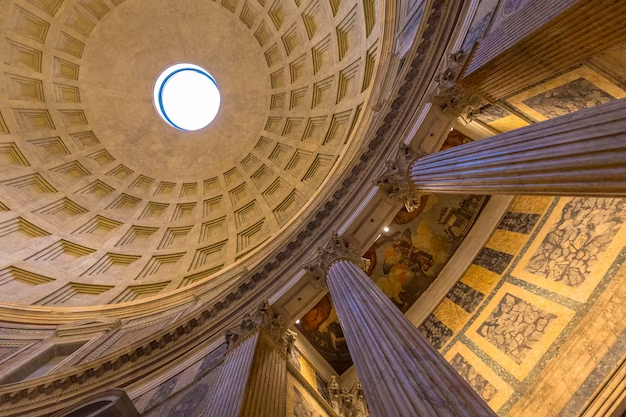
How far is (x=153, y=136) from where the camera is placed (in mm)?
24141

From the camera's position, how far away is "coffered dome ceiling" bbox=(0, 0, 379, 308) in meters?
17.5

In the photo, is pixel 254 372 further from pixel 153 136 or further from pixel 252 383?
pixel 153 136

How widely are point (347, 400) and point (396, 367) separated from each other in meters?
5.45

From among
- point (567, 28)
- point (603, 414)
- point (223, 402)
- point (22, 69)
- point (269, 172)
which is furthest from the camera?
point (269, 172)

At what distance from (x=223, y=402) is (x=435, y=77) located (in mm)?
8843

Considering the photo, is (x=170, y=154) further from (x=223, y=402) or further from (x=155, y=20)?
(x=223, y=402)

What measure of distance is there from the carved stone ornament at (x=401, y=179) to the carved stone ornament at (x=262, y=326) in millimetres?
4439

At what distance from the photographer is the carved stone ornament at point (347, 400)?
9.01m

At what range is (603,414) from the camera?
7.11 meters

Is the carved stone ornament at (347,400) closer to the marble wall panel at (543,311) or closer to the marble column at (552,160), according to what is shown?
the marble wall panel at (543,311)

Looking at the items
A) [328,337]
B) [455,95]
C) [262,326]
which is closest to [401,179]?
[455,95]

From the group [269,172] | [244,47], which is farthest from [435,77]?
[244,47]

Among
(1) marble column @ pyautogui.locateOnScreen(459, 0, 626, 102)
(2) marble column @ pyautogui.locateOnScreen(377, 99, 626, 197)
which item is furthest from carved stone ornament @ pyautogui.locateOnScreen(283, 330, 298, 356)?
(1) marble column @ pyautogui.locateOnScreen(459, 0, 626, 102)

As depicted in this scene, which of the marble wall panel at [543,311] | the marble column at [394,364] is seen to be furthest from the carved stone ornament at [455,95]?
the marble column at [394,364]
